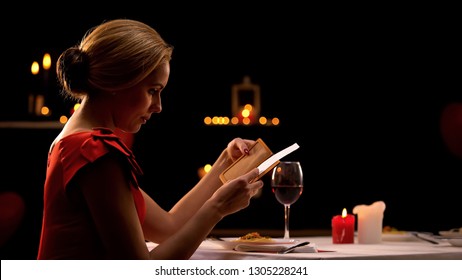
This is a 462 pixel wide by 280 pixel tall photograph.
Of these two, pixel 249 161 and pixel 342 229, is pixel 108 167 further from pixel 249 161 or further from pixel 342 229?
pixel 342 229

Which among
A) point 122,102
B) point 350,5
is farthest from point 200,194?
point 350,5

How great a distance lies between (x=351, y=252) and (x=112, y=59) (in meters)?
0.86

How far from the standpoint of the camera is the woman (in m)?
1.55

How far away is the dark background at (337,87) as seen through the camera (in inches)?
242

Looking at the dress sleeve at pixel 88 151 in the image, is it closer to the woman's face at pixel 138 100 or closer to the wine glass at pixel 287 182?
the woman's face at pixel 138 100

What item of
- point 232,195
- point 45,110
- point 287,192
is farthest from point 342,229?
point 45,110

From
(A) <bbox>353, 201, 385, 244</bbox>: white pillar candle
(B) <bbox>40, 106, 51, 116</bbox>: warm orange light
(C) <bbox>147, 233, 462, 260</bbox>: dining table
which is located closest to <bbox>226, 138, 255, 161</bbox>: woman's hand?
(C) <bbox>147, 233, 462, 260</bbox>: dining table

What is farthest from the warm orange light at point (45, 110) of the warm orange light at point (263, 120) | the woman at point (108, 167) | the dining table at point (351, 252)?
the woman at point (108, 167)

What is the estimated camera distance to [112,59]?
1690mm

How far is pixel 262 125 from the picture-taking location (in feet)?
19.2

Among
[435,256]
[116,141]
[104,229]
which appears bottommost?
[435,256]

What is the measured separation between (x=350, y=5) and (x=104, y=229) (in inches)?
208

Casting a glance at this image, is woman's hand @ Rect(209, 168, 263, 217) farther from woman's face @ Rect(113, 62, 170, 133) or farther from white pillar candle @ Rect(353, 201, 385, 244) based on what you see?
white pillar candle @ Rect(353, 201, 385, 244)
